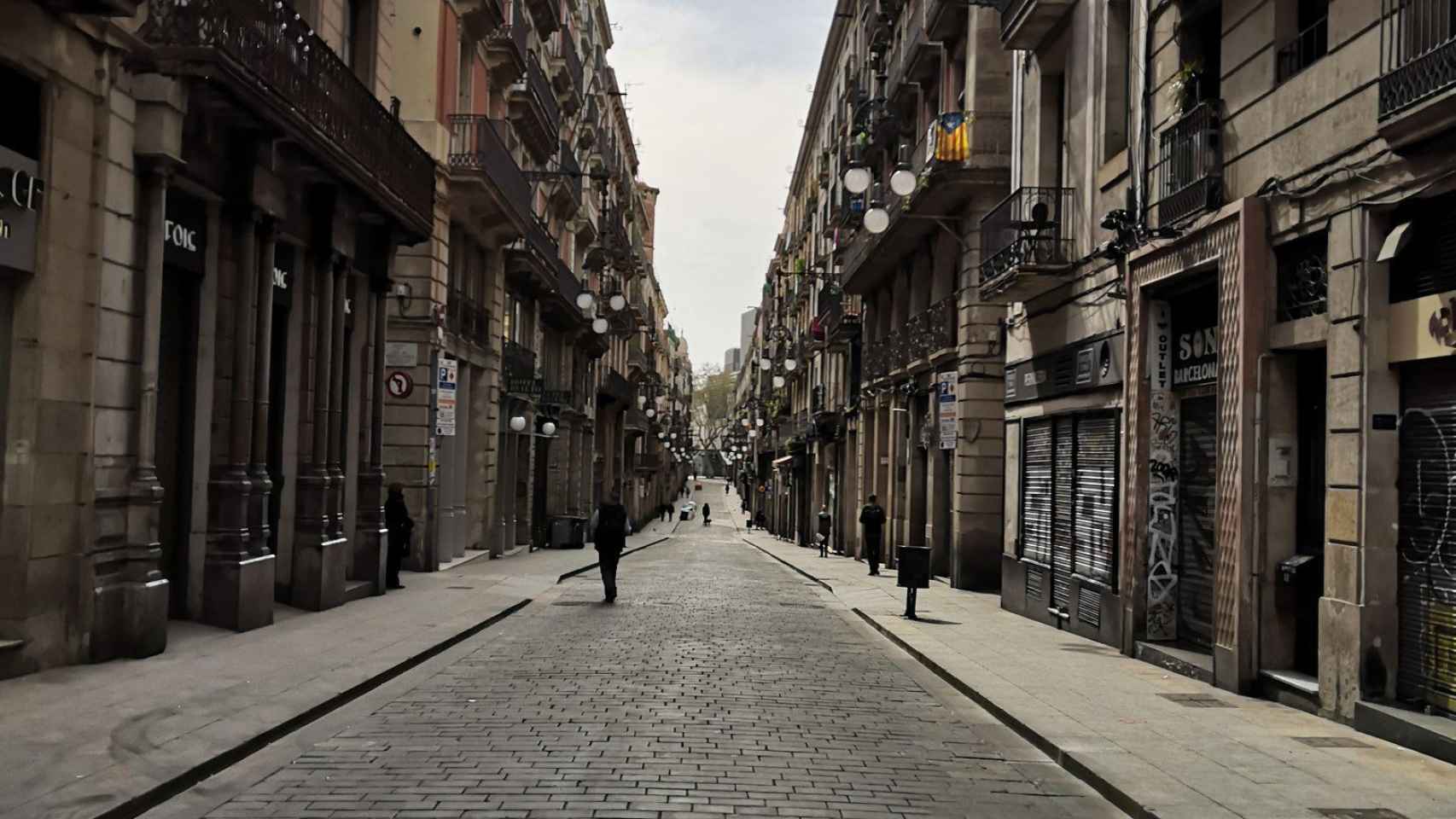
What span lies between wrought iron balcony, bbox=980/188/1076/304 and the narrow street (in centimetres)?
558

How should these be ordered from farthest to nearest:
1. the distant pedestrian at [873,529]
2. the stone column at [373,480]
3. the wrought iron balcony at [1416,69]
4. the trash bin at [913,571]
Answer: the distant pedestrian at [873,529] < the stone column at [373,480] < the trash bin at [913,571] < the wrought iron balcony at [1416,69]

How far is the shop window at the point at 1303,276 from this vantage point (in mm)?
10875

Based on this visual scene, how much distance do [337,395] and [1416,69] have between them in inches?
551

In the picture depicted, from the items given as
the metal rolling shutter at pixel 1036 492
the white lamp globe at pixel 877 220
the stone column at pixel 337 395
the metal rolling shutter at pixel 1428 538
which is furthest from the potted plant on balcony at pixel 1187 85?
the stone column at pixel 337 395

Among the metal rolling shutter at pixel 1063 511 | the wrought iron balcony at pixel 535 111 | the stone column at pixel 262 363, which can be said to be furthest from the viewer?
the wrought iron balcony at pixel 535 111

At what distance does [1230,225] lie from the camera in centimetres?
1202

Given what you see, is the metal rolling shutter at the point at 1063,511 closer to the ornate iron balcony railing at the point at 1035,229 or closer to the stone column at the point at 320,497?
the ornate iron balcony railing at the point at 1035,229

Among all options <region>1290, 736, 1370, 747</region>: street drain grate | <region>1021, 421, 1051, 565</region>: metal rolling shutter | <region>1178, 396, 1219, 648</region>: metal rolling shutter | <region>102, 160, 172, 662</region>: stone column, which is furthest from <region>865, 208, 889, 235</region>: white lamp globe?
<region>1290, 736, 1370, 747</region>: street drain grate

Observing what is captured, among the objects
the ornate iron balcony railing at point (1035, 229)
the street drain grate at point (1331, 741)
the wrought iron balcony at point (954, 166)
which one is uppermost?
the wrought iron balcony at point (954, 166)

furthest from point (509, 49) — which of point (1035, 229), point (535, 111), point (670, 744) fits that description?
point (670, 744)

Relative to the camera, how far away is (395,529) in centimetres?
2183

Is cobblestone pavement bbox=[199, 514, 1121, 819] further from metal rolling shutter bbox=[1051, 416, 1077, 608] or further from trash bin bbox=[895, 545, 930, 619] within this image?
metal rolling shutter bbox=[1051, 416, 1077, 608]

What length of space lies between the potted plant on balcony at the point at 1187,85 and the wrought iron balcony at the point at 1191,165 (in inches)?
7.3

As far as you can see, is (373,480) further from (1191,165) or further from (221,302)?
(1191,165)
